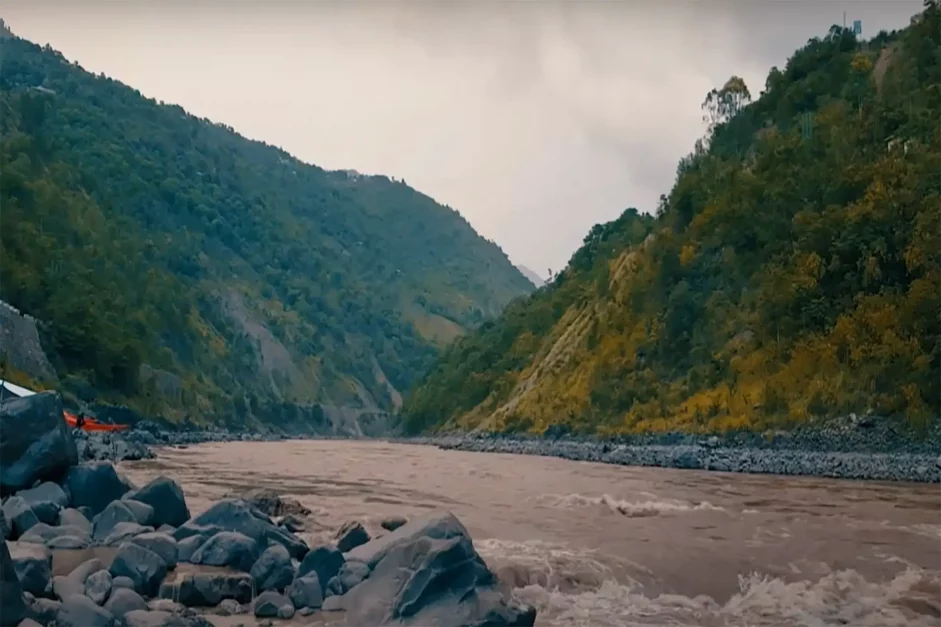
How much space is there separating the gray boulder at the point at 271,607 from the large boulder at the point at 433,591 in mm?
854

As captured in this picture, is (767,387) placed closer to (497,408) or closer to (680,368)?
(680,368)

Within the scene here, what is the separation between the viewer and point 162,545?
15742 millimetres

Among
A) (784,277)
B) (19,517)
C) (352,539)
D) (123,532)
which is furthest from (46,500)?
(784,277)

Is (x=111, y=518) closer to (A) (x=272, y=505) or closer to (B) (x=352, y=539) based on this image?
(B) (x=352, y=539)

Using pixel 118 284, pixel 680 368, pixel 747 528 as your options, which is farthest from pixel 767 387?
pixel 118 284

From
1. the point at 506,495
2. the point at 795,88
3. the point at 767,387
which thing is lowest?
the point at 506,495

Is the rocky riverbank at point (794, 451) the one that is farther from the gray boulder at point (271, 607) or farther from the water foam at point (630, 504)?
the gray boulder at point (271, 607)

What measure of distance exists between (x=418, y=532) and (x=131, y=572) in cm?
468

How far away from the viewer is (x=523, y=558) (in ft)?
60.5

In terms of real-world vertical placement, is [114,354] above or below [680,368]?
below

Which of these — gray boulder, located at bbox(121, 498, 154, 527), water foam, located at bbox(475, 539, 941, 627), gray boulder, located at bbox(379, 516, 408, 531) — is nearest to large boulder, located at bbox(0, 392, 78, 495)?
gray boulder, located at bbox(121, 498, 154, 527)

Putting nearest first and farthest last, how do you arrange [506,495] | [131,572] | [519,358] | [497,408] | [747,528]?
1. [131,572]
2. [747,528]
3. [506,495]
4. [497,408]
5. [519,358]

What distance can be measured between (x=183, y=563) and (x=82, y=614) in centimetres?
453

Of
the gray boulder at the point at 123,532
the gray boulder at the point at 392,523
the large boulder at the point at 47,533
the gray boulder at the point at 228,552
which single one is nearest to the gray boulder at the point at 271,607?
the gray boulder at the point at 228,552
